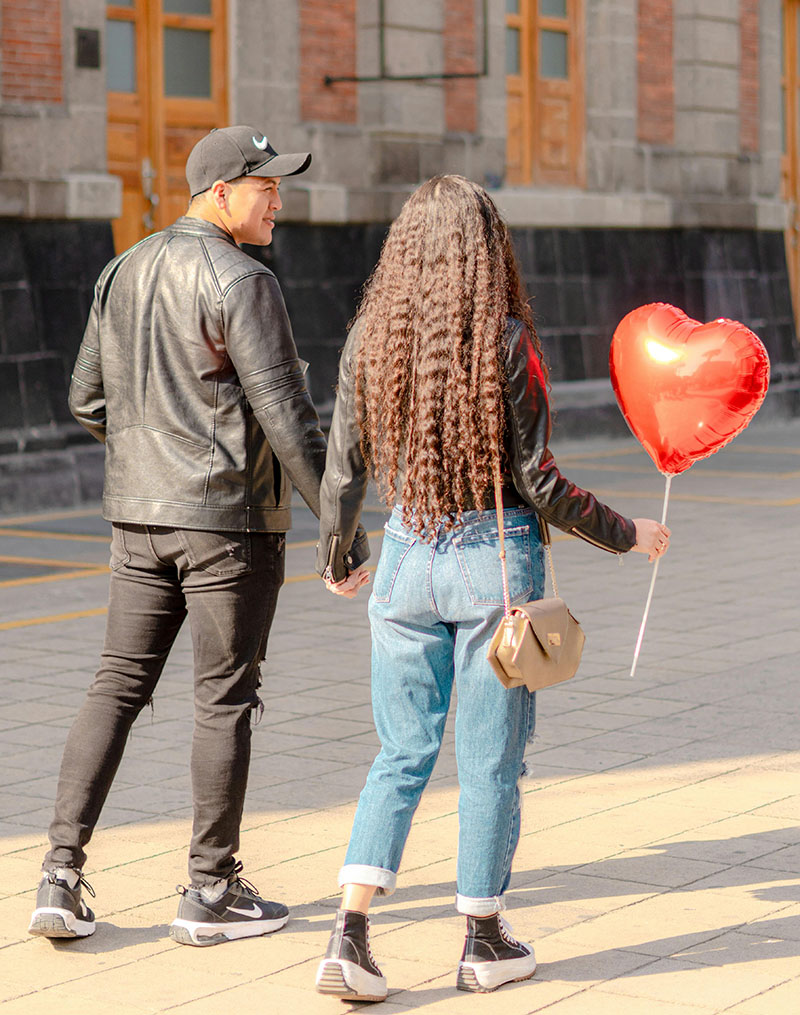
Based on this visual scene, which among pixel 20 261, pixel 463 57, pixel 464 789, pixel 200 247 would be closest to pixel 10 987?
pixel 464 789

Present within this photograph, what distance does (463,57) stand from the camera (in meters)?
17.7

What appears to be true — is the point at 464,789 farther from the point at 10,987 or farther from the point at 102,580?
the point at 102,580

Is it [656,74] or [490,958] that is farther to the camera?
[656,74]

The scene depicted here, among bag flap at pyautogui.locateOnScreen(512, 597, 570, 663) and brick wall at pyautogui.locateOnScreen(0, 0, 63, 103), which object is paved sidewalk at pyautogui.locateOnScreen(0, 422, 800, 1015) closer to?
bag flap at pyautogui.locateOnScreen(512, 597, 570, 663)

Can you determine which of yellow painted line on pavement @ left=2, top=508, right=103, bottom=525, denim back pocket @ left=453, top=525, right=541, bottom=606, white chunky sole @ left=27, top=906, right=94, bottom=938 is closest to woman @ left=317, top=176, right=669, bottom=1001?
denim back pocket @ left=453, top=525, right=541, bottom=606

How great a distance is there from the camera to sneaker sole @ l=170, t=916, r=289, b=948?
4430 millimetres

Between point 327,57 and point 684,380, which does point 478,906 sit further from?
point 327,57

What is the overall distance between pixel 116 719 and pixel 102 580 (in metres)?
5.72

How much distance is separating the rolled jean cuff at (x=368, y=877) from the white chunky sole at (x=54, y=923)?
0.73 meters

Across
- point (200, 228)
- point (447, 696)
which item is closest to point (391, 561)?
point (447, 696)

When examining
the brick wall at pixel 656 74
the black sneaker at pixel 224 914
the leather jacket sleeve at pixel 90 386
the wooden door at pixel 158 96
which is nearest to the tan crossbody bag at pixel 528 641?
the black sneaker at pixel 224 914

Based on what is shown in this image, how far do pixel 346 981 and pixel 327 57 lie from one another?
1321 centimetres

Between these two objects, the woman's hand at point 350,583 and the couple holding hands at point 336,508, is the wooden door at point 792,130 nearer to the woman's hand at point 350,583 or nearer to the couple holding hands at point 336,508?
the couple holding hands at point 336,508

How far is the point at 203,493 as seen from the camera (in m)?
4.41
